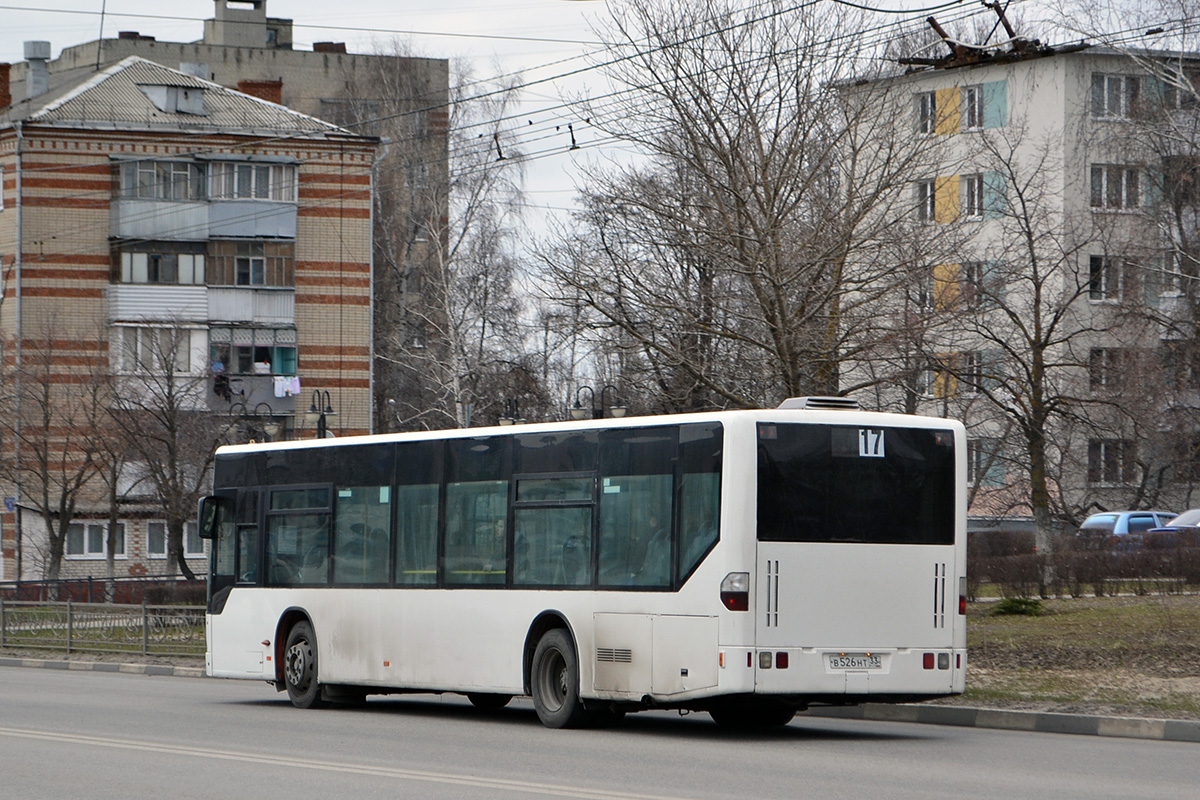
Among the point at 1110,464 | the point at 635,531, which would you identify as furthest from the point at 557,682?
the point at 1110,464

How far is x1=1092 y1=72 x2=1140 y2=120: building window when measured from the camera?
50.6 meters

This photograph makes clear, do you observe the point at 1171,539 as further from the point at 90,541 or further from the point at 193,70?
the point at 193,70

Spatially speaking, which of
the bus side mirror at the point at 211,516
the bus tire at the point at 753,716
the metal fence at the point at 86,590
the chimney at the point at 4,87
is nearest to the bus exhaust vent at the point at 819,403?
the bus tire at the point at 753,716

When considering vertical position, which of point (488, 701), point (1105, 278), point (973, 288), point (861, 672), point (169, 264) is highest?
point (169, 264)

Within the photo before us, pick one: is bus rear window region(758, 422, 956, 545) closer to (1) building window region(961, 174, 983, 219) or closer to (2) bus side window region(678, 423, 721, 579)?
(2) bus side window region(678, 423, 721, 579)

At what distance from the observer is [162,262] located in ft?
192

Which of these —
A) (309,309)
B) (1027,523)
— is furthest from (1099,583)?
(309,309)

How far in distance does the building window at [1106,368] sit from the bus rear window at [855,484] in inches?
1061

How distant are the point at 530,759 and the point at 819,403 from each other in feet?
13.9

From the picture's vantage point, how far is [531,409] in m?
56.0

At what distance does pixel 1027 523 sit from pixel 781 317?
36.9m

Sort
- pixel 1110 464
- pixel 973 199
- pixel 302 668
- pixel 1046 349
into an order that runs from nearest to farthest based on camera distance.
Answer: pixel 302 668
pixel 973 199
pixel 1046 349
pixel 1110 464

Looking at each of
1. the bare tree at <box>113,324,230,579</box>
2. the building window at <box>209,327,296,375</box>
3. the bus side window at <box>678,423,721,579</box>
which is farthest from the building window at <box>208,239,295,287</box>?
the bus side window at <box>678,423,721,579</box>

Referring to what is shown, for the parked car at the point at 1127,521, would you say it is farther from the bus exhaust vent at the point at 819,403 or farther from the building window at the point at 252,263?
the building window at the point at 252,263
